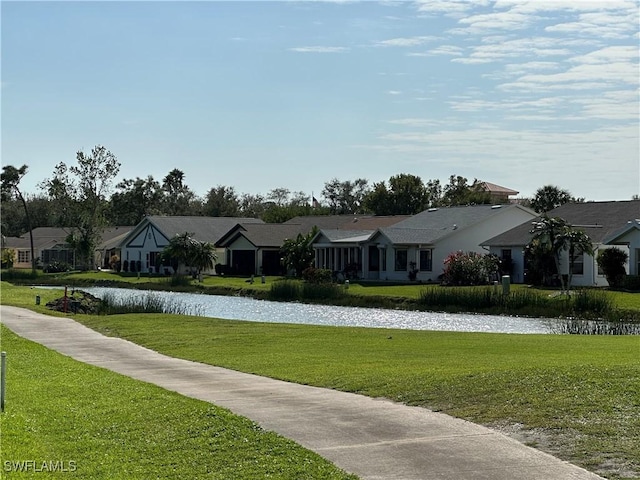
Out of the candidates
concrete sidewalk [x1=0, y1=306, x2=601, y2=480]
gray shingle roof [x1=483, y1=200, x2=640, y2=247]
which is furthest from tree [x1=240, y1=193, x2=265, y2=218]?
concrete sidewalk [x1=0, y1=306, x2=601, y2=480]

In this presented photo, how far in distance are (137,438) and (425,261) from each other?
165ft

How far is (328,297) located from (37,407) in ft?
123

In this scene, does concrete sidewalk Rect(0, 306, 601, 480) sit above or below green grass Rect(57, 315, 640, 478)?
below

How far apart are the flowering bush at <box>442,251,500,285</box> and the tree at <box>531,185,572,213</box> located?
31.6 metres

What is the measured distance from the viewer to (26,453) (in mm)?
11133

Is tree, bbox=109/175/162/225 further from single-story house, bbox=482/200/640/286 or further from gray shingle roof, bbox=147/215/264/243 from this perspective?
single-story house, bbox=482/200/640/286

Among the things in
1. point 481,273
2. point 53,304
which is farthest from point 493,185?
point 53,304

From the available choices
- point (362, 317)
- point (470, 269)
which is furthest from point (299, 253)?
point (362, 317)

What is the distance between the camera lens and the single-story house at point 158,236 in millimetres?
85562

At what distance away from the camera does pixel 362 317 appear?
41.2 m

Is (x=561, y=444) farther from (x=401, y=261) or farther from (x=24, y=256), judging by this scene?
(x=24, y=256)

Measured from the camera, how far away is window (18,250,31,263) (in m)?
111

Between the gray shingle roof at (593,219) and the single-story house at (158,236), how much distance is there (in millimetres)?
32078

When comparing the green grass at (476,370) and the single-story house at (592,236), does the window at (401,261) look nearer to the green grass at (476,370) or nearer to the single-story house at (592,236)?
the single-story house at (592,236)
